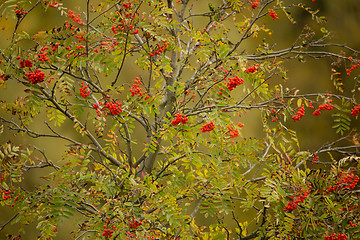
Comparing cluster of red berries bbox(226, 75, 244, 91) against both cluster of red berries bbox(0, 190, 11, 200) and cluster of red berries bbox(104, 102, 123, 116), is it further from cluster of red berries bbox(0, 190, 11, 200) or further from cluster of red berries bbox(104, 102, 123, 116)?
cluster of red berries bbox(0, 190, 11, 200)

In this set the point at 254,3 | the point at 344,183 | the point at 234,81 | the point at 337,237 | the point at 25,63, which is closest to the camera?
the point at 25,63

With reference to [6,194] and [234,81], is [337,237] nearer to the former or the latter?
[234,81]

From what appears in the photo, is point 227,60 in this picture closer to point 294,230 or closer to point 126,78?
point 294,230

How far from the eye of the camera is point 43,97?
380cm

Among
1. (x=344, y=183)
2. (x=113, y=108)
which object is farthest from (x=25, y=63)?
(x=344, y=183)

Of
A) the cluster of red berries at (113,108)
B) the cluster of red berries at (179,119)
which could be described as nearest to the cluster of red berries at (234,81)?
the cluster of red berries at (179,119)

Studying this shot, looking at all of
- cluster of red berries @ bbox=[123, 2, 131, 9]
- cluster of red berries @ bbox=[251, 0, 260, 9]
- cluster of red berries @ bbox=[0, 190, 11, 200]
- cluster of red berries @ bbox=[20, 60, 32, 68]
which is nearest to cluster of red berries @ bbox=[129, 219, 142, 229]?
cluster of red berries @ bbox=[0, 190, 11, 200]

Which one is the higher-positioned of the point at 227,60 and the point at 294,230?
the point at 227,60

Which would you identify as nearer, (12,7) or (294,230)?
(12,7)

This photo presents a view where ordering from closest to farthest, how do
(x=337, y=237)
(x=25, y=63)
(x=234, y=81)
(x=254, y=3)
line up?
(x=25, y=63), (x=337, y=237), (x=234, y=81), (x=254, y=3)

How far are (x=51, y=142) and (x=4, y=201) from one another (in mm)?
3729

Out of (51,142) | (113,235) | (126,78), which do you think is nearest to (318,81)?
(126,78)

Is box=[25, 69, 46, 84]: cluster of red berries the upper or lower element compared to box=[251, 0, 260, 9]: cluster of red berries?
lower

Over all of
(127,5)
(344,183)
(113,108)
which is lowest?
(344,183)
